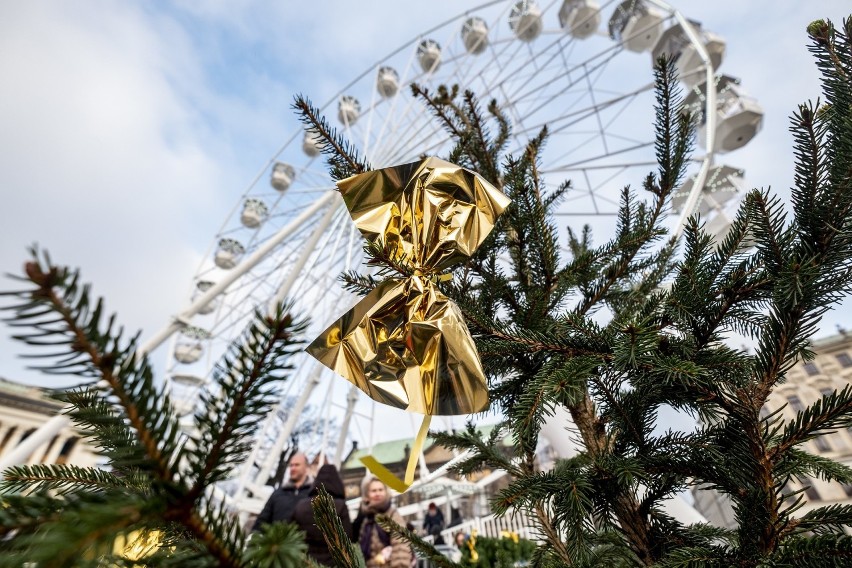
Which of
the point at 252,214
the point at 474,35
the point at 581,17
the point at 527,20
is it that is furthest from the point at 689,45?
the point at 252,214

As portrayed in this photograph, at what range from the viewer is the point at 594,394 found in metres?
0.80

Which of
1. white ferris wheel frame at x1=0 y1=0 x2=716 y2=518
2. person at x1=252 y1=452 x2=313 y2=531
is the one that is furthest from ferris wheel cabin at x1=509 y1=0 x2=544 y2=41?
person at x1=252 y1=452 x2=313 y2=531

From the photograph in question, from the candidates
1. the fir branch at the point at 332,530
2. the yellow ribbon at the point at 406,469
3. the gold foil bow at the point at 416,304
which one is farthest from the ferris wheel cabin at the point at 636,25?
the fir branch at the point at 332,530

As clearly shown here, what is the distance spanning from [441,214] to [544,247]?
279 mm

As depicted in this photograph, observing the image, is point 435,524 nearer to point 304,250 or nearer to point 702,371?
point 304,250

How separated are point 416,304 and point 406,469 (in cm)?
26

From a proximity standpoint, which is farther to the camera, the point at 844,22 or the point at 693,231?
the point at 693,231

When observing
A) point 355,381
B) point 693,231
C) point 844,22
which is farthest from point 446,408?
point 844,22

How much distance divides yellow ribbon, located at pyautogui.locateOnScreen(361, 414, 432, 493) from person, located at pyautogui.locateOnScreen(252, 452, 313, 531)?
1739 millimetres

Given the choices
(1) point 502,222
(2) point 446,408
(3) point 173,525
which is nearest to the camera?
(3) point 173,525

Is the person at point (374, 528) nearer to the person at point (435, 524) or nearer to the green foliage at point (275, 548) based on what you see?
the green foliage at point (275, 548)

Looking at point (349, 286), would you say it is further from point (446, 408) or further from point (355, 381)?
point (446, 408)

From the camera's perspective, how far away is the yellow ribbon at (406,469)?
628mm

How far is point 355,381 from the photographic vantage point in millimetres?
761
